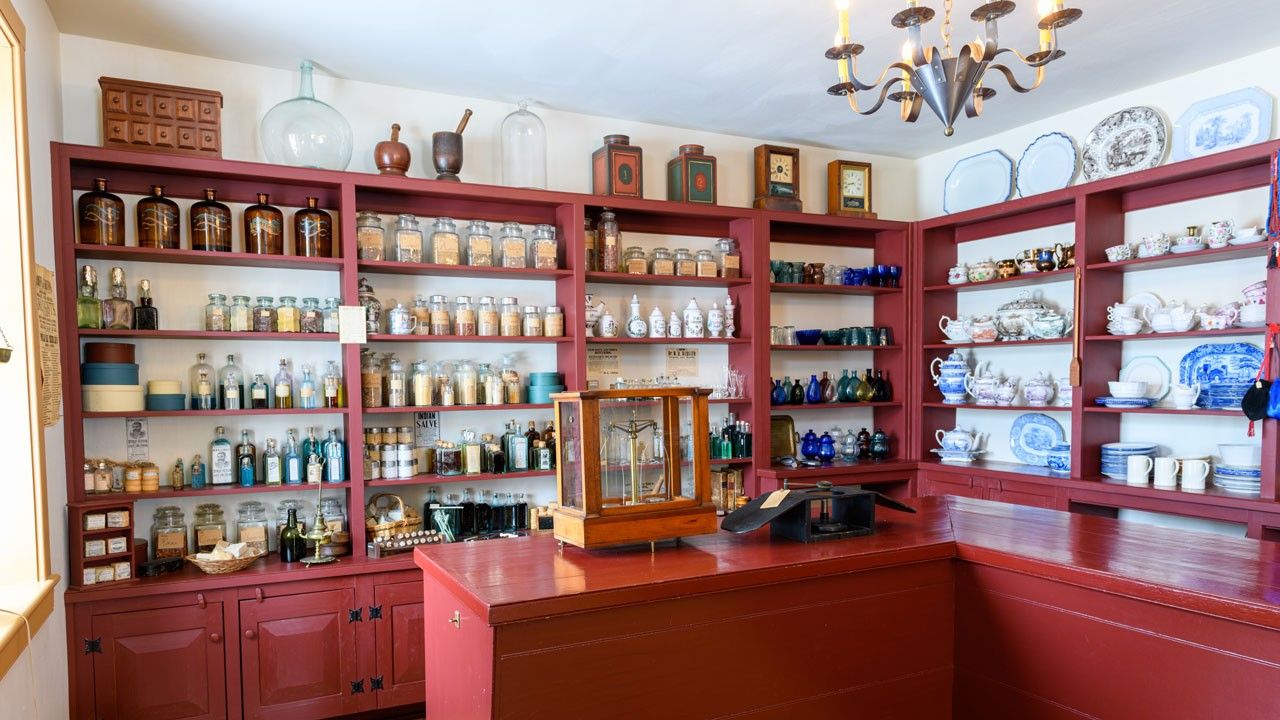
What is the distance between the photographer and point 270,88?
11.2 ft

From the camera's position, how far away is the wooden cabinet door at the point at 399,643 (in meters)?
3.20

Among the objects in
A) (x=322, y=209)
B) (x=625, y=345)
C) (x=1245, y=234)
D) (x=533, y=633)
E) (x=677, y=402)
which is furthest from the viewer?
(x=625, y=345)

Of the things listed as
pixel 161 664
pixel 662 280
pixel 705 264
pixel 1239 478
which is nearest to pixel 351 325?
pixel 161 664

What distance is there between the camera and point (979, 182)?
14.8 ft

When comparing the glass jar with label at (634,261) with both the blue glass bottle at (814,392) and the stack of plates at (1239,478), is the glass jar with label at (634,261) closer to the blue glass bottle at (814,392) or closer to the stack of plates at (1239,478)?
the blue glass bottle at (814,392)

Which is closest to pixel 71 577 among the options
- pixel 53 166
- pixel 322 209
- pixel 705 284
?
pixel 53 166

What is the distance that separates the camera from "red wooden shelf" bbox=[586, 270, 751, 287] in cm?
385

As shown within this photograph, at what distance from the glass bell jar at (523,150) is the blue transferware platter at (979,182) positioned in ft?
8.32

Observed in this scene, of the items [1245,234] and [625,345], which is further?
[625,345]

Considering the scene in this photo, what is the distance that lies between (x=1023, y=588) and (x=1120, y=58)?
2693 mm

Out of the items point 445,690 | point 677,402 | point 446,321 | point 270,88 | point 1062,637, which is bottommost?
point 445,690

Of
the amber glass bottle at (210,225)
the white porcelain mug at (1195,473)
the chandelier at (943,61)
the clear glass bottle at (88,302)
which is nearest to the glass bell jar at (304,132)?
the amber glass bottle at (210,225)

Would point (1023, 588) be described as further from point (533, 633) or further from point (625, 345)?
point (625, 345)

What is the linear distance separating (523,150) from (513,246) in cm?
52
